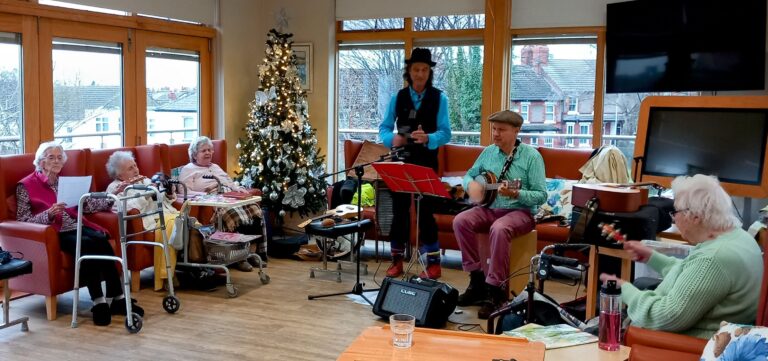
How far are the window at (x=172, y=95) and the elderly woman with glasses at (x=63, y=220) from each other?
2.02 meters

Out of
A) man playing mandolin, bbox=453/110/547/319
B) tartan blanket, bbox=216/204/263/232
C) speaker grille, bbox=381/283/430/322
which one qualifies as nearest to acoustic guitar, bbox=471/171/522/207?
man playing mandolin, bbox=453/110/547/319

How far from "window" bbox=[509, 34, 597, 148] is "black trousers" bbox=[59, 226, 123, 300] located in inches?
157

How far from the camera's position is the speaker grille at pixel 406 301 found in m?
4.38

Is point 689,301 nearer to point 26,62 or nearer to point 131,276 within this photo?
point 131,276

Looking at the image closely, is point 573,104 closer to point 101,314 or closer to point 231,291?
point 231,291

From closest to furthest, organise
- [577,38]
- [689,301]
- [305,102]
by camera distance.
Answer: [689,301] < [577,38] < [305,102]

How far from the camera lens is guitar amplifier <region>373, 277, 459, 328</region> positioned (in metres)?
4.35

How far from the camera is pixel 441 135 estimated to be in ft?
17.6

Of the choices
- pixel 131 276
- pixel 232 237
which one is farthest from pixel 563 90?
pixel 131 276

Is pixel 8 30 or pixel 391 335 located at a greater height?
pixel 8 30

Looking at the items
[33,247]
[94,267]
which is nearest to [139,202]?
[94,267]

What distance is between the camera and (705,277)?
241 centimetres

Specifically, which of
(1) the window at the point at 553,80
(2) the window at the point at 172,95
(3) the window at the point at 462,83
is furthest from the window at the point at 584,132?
(2) the window at the point at 172,95

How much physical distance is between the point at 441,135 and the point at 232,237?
5.60ft
